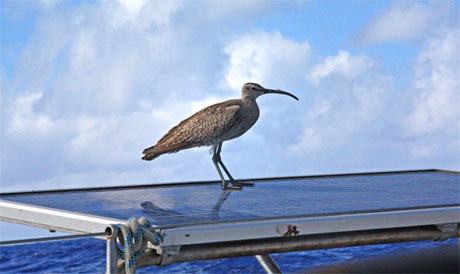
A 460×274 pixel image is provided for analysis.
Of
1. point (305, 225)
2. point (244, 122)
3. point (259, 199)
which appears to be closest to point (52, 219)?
point (305, 225)

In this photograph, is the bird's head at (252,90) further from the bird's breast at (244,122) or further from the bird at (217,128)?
the bird's breast at (244,122)

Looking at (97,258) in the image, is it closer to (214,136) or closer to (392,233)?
(214,136)

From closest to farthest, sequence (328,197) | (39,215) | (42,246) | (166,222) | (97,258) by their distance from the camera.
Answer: (166,222)
(39,215)
(328,197)
(97,258)
(42,246)

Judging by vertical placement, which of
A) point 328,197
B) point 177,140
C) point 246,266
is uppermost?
point 177,140

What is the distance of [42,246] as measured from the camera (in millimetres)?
11594

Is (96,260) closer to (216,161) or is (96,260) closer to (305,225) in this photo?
(216,161)

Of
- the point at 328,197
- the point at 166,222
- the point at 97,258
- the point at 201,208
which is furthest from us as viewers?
the point at 97,258

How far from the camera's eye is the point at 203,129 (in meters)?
6.36

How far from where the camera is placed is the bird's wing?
20.8ft

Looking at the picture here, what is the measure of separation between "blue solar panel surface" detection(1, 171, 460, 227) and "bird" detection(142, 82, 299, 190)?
13.6 inches

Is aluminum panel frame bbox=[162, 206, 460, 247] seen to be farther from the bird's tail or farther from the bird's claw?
the bird's tail

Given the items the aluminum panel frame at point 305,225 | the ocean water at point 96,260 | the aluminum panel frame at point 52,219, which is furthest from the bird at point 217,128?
the ocean water at point 96,260

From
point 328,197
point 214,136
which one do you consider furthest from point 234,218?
point 214,136

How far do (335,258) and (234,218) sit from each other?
23.4 feet
